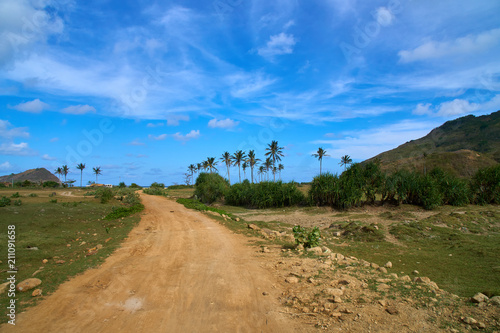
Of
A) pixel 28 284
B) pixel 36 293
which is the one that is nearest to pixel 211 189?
pixel 28 284

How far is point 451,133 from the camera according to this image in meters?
107

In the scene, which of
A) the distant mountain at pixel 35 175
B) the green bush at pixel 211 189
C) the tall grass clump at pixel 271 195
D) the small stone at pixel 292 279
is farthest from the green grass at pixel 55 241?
the distant mountain at pixel 35 175

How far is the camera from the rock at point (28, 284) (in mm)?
5066

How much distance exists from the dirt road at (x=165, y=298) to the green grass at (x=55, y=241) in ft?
1.44

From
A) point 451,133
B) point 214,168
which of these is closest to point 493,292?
point 214,168

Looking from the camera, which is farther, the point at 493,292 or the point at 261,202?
the point at 261,202

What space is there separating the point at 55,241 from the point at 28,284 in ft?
16.3

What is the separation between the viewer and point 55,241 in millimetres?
9398

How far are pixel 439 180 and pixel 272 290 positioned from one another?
26.7 m

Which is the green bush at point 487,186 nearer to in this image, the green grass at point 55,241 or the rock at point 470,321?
the rock at point 470,321

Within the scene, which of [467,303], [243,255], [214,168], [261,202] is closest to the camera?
[467,303]

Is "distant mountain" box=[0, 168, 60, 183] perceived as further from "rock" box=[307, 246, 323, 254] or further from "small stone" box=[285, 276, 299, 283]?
"small stone" box=[285, 276, 299, 283]

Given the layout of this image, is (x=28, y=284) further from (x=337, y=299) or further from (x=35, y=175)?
(x=35, y=175)

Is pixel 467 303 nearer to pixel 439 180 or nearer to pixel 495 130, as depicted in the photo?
pixel 439 180
